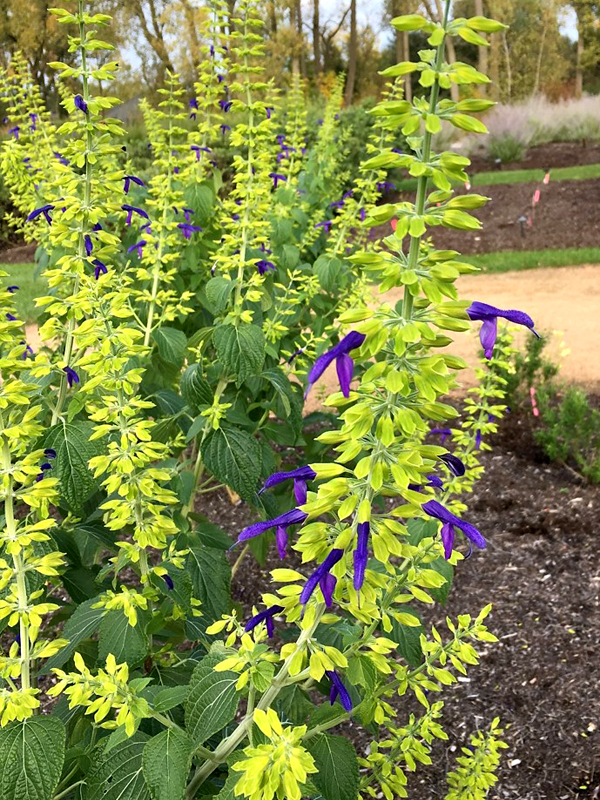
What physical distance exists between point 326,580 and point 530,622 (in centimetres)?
337

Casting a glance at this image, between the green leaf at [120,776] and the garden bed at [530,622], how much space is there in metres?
2.01

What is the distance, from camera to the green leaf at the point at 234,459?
229cm

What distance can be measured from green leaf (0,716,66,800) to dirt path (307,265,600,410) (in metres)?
5.83

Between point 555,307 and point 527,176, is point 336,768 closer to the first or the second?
point 555,307

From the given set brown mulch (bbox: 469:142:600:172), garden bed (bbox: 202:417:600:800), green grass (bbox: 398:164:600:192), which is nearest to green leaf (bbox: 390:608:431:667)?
garden bed (bbox: 202:417:600:800)

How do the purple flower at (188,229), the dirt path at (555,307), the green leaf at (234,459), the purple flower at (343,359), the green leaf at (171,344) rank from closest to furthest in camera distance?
1. the purple flower at (343,359)
2. the green leaf at (234,459)
3. the green leaf at (171,344)
4. the purple flower at (188,229)
5. the dirt path at (555,307)

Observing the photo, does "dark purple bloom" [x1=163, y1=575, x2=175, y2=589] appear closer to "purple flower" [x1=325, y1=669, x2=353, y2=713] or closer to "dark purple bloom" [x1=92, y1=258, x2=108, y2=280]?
"purple flower" [x1=325, y1=669, x2=353, y2=713]

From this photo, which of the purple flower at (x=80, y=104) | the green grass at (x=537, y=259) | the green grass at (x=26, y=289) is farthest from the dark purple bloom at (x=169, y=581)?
the green grass at (x=537, y=259)

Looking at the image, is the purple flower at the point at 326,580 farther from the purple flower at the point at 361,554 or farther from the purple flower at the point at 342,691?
the purple flower at the point at 342,691

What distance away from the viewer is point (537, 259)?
12.3 m

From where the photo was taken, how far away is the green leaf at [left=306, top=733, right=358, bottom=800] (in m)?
1.65

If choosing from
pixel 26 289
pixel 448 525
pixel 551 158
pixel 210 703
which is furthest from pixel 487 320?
pixel 551 158

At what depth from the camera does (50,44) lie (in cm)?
3064

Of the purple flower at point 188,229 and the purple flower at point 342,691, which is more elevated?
the purple flower at point 188,229
